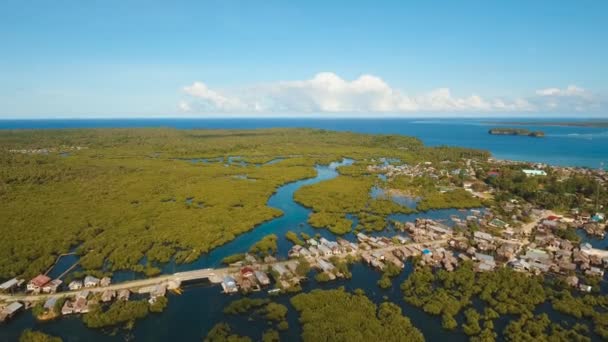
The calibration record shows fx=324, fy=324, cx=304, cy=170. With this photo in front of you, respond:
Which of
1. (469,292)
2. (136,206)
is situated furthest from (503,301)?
(136,206)

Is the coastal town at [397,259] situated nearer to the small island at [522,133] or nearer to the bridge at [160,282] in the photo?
the bridge at [160,282]

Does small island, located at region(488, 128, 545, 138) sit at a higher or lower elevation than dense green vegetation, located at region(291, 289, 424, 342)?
higher

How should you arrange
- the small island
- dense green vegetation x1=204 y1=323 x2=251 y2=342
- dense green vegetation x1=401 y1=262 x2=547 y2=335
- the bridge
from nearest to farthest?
dense green vegetation x1=204 y1=323 x2=251 y2=342 → dense green vegetation x1=401 y1=262 x2=547 y2=335 → the bridge → the small island

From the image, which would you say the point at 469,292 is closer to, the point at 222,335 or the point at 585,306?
the point at 585,306

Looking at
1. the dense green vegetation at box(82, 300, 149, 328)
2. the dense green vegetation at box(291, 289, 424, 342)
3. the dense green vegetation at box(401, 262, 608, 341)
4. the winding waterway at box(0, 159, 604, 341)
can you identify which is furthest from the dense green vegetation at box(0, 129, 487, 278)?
the dense green vegetation at box(401, 262, 608, 341)

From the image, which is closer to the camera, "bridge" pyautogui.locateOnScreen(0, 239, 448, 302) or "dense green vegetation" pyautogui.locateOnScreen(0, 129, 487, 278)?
"bridge" pyautogui.locateOnScreen(0, 239, 448, 302)

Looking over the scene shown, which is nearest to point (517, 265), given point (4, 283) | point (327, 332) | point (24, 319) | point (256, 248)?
point (327, 332)

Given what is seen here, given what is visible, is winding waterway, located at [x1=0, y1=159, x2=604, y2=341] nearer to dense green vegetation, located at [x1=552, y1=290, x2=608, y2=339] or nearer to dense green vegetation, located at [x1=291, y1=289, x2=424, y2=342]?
dense green vegetation, located at [x1=552, y1=290, x2=608, y2=339]
